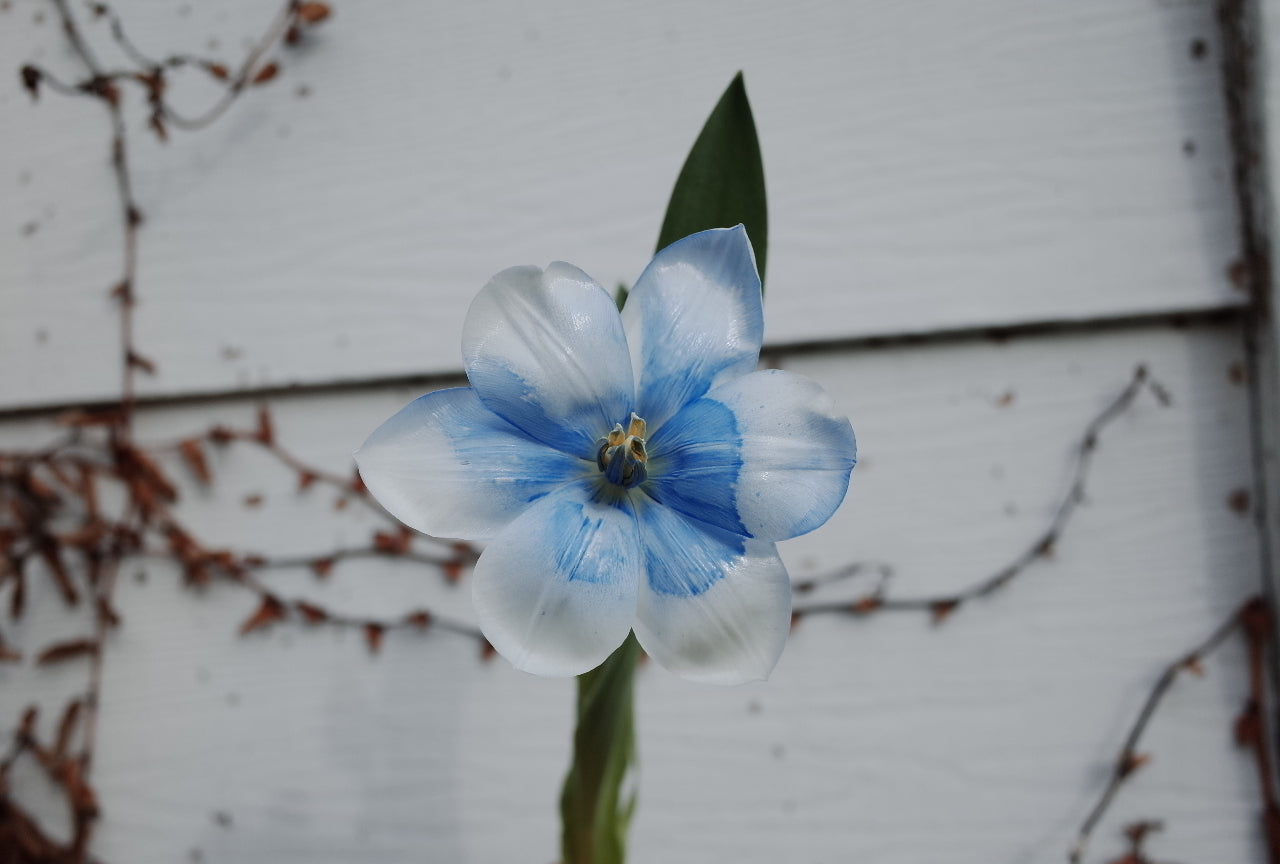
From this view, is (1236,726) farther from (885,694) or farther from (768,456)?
(768,456)

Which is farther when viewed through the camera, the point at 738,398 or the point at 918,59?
the point at 918,59

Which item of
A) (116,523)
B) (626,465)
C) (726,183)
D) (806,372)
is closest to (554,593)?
(626,465)

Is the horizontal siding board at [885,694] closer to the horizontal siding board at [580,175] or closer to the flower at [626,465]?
the horizontal siding board at [580,175]

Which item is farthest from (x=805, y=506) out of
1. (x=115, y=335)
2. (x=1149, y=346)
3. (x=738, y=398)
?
(x=115, y=335)

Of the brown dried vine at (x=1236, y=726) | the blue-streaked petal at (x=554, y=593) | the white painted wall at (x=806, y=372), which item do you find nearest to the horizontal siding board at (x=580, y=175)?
the white painted wall at (x=806, y=372)

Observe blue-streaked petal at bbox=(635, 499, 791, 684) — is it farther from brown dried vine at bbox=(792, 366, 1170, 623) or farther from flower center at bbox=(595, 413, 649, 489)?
brown dried vine at bbox=(792, 366, 1170, 623)

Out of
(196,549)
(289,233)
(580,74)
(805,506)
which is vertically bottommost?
(196,549)

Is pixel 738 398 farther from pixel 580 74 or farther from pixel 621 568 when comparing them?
pixel 580 74
